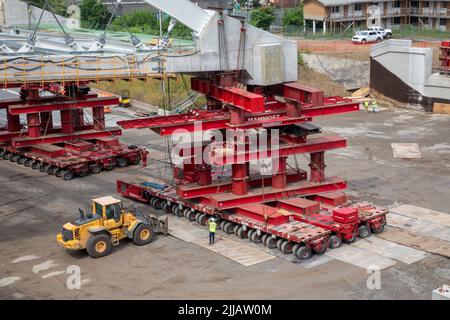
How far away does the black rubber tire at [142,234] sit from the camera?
25469 millimetres

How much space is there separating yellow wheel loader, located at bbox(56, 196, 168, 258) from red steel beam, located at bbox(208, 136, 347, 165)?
149 inches

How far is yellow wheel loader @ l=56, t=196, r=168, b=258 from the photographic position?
24.2 m

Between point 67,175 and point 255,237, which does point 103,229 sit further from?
point 67,175

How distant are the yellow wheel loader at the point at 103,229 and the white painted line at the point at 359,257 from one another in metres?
6.84

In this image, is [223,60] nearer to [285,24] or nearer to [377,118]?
[377,118]

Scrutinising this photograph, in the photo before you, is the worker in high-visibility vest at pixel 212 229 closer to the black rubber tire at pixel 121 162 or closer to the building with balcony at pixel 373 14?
the black rubber tire at pixel 121 162

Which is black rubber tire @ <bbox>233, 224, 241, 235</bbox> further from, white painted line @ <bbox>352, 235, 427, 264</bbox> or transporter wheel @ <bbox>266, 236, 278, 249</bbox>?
white painted line @ <bbox>352, 235, 427, 264</bbox>

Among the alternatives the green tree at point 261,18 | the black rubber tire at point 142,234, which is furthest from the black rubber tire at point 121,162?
the green tree at point 261,18

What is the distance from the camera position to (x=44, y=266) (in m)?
24.1

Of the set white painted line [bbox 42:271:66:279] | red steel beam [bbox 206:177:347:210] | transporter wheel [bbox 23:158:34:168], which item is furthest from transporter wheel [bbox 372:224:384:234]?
transporter wheel [bbox 23:158:34:168]

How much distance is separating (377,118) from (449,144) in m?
8.60

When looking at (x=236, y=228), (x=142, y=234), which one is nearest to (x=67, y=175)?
(x=142, y=234)

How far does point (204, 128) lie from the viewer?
26969mm
